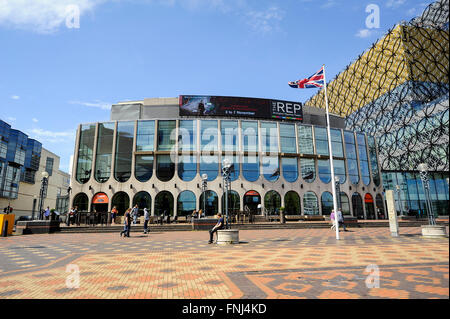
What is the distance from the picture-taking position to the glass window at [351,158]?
4416 cm

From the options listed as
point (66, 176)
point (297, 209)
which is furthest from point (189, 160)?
point (66, 176)

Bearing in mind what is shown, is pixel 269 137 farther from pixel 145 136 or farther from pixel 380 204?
pixel 380 204

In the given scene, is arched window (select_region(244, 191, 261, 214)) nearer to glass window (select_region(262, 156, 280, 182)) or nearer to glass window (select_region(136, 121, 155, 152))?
glass window (select_region(262, 156, 280, 182))

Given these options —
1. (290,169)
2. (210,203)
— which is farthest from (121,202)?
(290,169)

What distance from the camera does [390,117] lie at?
199 ft

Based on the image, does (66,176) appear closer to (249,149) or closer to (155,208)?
(155,208)

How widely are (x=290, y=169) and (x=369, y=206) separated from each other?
1586 centimetres

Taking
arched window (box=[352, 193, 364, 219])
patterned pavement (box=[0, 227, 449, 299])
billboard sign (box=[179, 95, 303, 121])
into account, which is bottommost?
patterned pavement (box=[0, 227, 449, 299])

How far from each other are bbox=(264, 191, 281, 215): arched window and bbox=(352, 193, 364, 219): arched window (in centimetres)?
1360

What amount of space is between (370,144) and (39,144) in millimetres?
86111

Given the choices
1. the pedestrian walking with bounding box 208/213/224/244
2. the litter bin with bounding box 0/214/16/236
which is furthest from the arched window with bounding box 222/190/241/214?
the litter bin with bounding box 0/214/16/236

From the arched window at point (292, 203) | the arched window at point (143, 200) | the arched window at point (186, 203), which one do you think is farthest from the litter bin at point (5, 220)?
the arched window at point (292, 203)

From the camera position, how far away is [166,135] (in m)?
39.8

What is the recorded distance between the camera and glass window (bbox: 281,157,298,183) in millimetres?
40844
